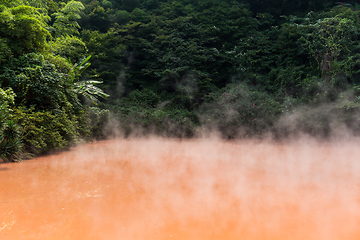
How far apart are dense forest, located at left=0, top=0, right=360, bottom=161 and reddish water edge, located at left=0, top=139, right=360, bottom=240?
2044 mm

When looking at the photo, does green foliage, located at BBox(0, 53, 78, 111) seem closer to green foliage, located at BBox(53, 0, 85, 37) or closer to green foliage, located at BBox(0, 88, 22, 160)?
green foliage, located at BBox(0, 88, 22, 160)

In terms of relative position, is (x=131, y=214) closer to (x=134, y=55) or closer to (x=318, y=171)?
(x=318, y=171)

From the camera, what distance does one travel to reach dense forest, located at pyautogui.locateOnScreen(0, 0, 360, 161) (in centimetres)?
677

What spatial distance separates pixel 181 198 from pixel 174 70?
10.4m

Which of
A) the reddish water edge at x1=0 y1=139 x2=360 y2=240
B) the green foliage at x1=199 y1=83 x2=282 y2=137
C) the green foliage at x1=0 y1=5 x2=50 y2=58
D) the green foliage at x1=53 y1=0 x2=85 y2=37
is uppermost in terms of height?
the green foliage at x1=53 y1=0 x2=85 y2=37

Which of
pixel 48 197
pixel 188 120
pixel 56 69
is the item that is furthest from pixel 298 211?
pixel 188 120

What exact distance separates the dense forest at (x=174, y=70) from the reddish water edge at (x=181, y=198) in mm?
2044

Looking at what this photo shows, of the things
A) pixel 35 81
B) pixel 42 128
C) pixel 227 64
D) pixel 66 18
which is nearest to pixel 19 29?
pixel 35 81

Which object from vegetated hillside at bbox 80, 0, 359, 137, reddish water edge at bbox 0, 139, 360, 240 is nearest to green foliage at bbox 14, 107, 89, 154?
reddish water edge at bbox 0, 139, 360, 240

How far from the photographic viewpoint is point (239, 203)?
140 inches

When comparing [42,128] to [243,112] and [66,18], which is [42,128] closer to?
[66,18]

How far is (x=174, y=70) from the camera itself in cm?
1338

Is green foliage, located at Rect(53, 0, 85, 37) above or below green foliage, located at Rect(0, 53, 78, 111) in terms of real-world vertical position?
above

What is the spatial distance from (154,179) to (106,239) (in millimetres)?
2169
